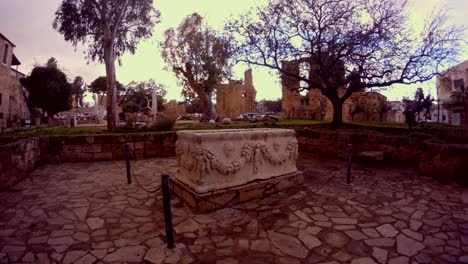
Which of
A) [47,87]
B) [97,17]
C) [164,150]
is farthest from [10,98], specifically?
[164,150]

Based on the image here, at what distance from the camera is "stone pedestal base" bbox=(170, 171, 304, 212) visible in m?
3.53

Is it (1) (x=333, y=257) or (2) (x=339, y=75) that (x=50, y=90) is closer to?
(2) (x=339, y=75)

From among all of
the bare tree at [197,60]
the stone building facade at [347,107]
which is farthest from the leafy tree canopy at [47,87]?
the stone building facade at [347,107]

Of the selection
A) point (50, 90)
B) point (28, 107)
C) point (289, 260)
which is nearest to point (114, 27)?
point (289, 260)

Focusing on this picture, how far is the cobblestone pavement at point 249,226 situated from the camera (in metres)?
2.50

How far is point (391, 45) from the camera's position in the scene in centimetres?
906

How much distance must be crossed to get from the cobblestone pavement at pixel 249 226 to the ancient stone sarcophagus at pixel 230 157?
0.44 m

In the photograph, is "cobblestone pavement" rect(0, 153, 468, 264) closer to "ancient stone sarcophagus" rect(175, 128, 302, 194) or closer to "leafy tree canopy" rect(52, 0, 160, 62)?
"ancient stone sarcophagus" rect(175, 128, 302, 194)

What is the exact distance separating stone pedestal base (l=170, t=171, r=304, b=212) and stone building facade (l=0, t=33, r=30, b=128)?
21.0 m

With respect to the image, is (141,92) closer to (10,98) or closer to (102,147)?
(10,98)

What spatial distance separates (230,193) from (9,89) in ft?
83.1

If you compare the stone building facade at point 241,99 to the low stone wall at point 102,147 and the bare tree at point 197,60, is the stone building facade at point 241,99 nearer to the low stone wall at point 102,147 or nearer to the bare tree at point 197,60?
the bare tree at point 197,60

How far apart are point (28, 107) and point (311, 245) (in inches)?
1167

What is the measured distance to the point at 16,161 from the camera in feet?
16.4
